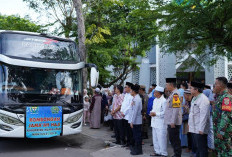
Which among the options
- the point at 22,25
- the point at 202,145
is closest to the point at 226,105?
the point at 202,145

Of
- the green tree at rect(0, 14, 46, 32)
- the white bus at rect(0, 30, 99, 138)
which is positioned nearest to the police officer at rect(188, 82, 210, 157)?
the white bus at rect(0, 30, 99, 138)

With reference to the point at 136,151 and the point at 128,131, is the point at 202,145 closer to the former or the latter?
the point at 136,151

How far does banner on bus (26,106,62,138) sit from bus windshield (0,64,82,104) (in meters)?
0.27

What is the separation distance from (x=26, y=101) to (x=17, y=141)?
2.16 metres

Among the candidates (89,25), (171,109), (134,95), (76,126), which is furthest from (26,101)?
(89,25)

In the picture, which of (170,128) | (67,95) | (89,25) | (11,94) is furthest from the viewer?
(89,25)

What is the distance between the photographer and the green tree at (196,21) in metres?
6.35

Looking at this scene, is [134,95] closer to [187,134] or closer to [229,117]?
[187,134]

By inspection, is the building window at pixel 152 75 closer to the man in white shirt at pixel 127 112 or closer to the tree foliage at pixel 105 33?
the tree foliage at pixel 105 33

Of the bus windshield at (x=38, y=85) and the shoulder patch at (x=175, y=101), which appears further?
the bus windshield at (x=38, y=85)

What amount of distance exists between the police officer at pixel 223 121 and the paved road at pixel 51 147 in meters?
3.67

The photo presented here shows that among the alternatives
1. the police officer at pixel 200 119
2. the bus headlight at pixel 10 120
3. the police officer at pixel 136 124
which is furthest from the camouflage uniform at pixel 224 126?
the bus headlight at pixel 10 120

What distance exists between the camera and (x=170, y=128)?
611cm

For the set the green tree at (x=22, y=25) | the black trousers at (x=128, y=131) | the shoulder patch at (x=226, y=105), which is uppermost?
the green tree at (x=22, y=25)
